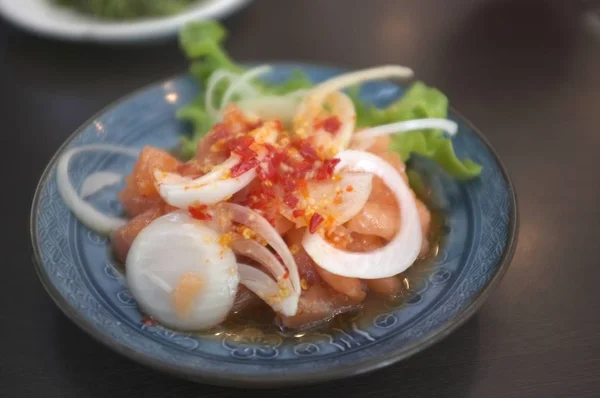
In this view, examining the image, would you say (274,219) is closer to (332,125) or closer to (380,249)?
(380,249)

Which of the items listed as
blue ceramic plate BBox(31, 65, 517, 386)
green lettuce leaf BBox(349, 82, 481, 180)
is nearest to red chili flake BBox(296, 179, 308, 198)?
blue ceramic plate BBox(31, 65, 517, 386)

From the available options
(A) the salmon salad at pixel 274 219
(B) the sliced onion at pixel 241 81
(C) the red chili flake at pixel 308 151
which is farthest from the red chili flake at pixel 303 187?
(B) the sliced onion at pixel 241 81

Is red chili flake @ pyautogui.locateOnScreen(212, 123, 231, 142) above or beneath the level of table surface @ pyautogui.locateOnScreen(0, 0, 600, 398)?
above

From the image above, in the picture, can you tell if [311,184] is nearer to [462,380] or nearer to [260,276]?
[260,276]

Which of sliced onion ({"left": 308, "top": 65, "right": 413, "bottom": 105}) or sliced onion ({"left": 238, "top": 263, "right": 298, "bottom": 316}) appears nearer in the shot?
sliced onion ({"left": 238, "top": 263, "right": 298, "bottom": 316})

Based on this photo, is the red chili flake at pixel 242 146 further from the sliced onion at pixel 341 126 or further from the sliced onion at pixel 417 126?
the sliced onion at pixel 417 126

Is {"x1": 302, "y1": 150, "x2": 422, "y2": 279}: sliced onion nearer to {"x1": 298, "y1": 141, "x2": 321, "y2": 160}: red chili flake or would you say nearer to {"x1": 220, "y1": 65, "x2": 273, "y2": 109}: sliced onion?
{"x1": 298, "y1": 141, "x2": 321, "y2": 160}: red chili flake

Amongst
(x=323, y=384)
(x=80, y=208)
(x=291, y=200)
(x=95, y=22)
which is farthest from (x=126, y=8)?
(x=323, y=384)
